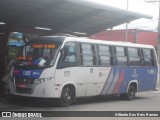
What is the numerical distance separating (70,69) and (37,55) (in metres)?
1.31

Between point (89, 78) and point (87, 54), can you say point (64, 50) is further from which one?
point (89, 78)

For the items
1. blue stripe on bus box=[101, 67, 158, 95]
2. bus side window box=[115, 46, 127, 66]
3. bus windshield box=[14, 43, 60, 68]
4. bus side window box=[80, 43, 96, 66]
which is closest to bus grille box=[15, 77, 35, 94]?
bus windshield box=[14, 43, 60, 68]

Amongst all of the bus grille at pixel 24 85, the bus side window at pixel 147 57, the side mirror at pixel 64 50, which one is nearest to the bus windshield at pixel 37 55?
the side mirror at pixel 64 50

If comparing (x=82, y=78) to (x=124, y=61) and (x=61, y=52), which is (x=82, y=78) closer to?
(x=61, y=52)

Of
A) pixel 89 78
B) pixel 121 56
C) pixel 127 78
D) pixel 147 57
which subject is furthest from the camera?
pixel 147 57

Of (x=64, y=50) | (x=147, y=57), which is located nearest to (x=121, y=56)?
(x=147, y=57)

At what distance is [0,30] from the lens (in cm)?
1891

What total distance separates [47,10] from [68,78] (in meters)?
3.43

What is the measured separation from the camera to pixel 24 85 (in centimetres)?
1512

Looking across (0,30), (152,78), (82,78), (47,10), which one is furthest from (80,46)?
(152,78)

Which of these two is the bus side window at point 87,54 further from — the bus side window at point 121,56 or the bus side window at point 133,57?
the bus side window at point 133,57

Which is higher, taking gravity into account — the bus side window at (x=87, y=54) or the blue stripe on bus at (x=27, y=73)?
the bus side window at (x=87, y=54)

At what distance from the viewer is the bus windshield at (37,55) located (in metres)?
15.1

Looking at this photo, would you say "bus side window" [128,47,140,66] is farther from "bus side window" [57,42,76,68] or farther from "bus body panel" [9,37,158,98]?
"bus side window" [57,42,76,68]
